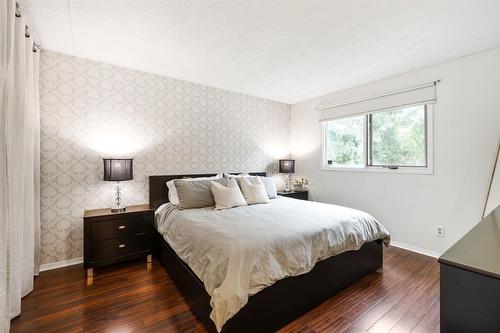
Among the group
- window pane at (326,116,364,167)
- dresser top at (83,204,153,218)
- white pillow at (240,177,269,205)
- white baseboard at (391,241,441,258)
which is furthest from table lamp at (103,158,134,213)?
white baseboard at (391,241,441,258)

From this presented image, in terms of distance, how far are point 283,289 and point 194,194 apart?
1.50m

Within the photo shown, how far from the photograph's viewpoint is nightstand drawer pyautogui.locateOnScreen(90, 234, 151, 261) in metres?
2.42

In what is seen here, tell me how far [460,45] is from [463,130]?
0.94m

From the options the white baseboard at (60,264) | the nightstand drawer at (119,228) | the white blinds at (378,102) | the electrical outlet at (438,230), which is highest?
the white blinds at (378,102)

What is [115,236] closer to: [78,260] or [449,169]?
[78,260]

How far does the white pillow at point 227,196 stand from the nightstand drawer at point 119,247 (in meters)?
0.94

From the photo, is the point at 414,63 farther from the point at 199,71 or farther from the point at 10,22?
the point at 10,22

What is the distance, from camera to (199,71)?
3074 mm

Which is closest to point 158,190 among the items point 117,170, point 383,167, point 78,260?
point 117,170

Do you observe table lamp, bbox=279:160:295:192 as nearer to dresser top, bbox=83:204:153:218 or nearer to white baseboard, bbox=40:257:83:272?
dresser top, bbox=83:204:153:218

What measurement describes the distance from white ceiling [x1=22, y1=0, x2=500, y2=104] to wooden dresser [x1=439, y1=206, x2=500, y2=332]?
1.85 m

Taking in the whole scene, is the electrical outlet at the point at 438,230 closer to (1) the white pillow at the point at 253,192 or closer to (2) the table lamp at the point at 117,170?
(1) the white pillow at the point at 253,192

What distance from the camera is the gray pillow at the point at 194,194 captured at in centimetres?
Answer: 266

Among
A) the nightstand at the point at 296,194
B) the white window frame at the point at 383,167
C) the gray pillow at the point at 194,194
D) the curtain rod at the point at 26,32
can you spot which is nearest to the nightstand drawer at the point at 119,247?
the gray pillow at the point at 194,194
